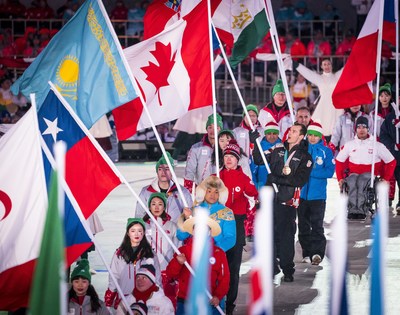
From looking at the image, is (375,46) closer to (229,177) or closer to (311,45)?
(229,177)

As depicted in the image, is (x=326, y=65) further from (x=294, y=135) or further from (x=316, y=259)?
(x=294, y=135)

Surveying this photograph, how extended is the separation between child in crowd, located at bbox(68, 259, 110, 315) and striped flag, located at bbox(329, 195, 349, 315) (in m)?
3.98

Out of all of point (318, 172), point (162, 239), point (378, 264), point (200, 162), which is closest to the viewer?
point (378, 264)

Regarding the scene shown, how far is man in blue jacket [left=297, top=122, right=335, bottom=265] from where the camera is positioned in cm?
1435

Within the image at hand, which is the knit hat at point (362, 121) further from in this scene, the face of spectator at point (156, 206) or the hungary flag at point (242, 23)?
the face of spectator at point (156, 206)

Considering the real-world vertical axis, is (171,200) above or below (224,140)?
below

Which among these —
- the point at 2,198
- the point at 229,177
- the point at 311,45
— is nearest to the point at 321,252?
the point at 229,177

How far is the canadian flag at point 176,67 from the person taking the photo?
12828 millimetres

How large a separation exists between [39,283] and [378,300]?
1747mm

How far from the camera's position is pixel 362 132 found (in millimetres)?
17266

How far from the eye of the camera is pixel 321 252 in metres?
14.4

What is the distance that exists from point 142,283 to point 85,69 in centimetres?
226

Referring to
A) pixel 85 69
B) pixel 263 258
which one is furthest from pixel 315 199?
pixel 263 258

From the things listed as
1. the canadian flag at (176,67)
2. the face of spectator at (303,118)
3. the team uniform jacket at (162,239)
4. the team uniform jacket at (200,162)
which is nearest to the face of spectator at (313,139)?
the face of spectator at (303,118)
